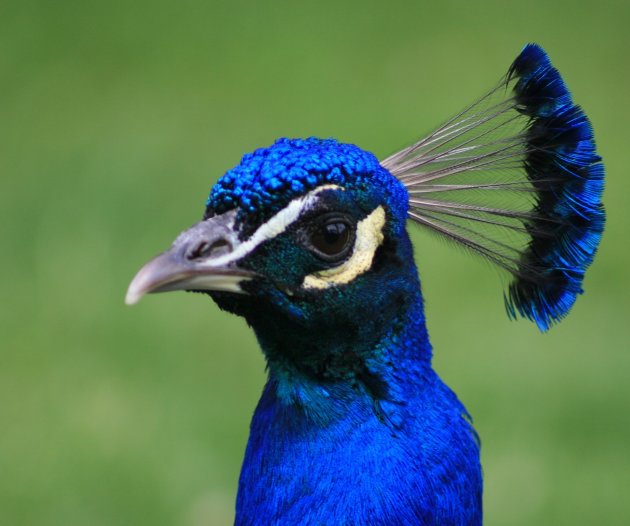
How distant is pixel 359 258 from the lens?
1371mm

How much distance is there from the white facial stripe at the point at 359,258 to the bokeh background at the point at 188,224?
5.35 ft

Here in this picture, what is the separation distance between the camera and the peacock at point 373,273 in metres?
1.30

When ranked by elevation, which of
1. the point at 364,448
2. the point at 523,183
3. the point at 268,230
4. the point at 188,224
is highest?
the point at 188,224

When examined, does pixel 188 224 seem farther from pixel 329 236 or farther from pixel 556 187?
pixel 329 236

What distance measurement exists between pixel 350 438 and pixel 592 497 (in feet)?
5.57

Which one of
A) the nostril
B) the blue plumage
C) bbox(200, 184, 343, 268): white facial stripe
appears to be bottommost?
the blue plumage

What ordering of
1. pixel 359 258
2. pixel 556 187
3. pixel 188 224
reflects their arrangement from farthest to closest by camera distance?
pixel 188 224 < pixel 556 187 < pixel 359 258

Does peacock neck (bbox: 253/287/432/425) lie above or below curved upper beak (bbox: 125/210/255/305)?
below

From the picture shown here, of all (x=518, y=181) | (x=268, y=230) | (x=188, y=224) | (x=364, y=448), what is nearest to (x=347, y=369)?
(x=364, y=448)

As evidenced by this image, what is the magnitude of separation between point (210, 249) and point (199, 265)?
1.2 inches

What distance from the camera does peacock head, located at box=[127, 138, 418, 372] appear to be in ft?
4.20

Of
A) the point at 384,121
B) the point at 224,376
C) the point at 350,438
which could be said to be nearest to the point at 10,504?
the point at 224,376

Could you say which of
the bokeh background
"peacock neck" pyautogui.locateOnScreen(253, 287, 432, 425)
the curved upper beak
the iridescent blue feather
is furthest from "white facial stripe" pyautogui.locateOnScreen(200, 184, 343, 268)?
the bokeh background

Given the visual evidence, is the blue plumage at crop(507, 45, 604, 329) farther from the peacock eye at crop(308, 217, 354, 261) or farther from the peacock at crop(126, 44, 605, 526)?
the peacock eye at crop(308, 217, 354, 261)
